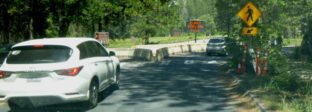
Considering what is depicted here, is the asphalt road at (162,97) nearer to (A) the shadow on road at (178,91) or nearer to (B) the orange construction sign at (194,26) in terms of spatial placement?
(A) the shadow on road at (178,91)

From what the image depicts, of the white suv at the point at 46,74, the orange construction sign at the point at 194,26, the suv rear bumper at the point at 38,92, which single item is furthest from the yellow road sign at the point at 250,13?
the orange construction sign at the point at 194,26

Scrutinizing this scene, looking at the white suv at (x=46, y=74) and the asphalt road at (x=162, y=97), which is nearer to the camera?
the white suv at (x=46, y=74)

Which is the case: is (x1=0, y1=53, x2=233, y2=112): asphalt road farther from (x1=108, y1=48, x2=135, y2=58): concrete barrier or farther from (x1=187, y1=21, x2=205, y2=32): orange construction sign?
(x1=187, y1=21, x2=205, y2=32): orange construction sign

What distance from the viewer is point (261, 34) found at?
1502 centimetres

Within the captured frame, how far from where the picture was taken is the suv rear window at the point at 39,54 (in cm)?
715

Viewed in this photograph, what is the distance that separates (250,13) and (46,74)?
9147 mm

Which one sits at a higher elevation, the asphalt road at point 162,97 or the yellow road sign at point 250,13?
the yellow road sign at point 250,13

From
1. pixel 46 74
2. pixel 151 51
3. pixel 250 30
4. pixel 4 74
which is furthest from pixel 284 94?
pixel 151 51

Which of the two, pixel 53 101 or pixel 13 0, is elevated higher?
pixel 13 0

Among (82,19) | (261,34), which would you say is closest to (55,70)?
(261,34)

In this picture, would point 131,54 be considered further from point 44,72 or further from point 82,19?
point 44,72

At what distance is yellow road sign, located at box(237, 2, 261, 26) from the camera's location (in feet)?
44.5

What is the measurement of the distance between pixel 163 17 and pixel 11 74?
56.5m

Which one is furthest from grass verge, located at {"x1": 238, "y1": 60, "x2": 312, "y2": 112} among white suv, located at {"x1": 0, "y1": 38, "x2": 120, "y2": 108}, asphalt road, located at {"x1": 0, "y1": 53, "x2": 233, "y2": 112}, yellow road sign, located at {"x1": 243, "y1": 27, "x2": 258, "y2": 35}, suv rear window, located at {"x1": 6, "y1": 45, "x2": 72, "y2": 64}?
suv rear window, located at {"x1": 6, "y1": 45, "x2": 72, "y2": 64}
